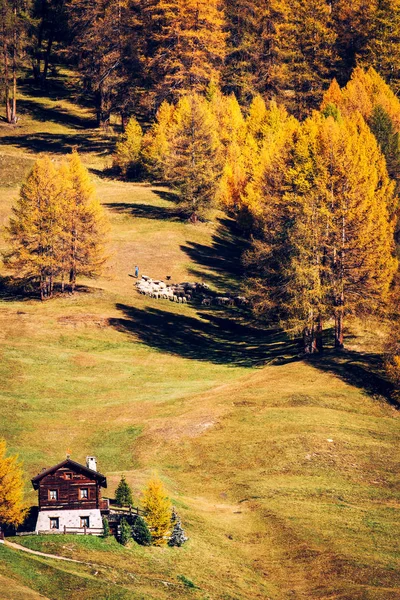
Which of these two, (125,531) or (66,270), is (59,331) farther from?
(125,531)

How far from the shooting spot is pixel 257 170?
11612cm

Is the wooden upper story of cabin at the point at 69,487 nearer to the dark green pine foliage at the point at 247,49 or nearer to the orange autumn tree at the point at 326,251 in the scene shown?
the orange autumn tree at the point at 326,251

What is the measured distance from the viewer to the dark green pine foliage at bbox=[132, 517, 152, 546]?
1944 inches

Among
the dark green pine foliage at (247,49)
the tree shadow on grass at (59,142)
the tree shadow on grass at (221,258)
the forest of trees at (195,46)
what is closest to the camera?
the tree shadow on grass at (221,258)

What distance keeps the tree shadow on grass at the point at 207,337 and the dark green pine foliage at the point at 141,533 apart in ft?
111

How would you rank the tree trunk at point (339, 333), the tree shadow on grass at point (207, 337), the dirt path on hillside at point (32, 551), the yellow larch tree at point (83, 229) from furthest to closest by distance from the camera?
the yellow larch tree at point (83, 229)
the tree shadow on grass at point (207, 337)
the tree trunk at point (339, 333)
the dirt path on hillside at point (32, 551)

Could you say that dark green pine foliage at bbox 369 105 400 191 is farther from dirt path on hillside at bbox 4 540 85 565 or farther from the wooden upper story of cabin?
dirt path on hillside at bbox 4 540 85 565

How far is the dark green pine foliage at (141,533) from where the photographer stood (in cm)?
4938

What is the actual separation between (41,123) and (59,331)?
6566cm

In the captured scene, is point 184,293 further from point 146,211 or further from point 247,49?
point 247,49

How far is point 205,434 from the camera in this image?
65.6 m

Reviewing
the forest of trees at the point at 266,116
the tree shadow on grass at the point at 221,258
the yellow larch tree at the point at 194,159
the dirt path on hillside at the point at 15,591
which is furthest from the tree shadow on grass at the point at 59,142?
the dirt path on hillside at the point at 15,591

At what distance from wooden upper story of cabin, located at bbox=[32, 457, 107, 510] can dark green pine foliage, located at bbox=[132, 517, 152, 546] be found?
2435 mm

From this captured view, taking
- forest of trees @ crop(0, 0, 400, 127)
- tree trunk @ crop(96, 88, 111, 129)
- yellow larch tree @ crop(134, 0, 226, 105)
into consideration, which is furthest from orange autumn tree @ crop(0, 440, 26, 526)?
tree trunk @ crop(96, 88, 111, 129)
